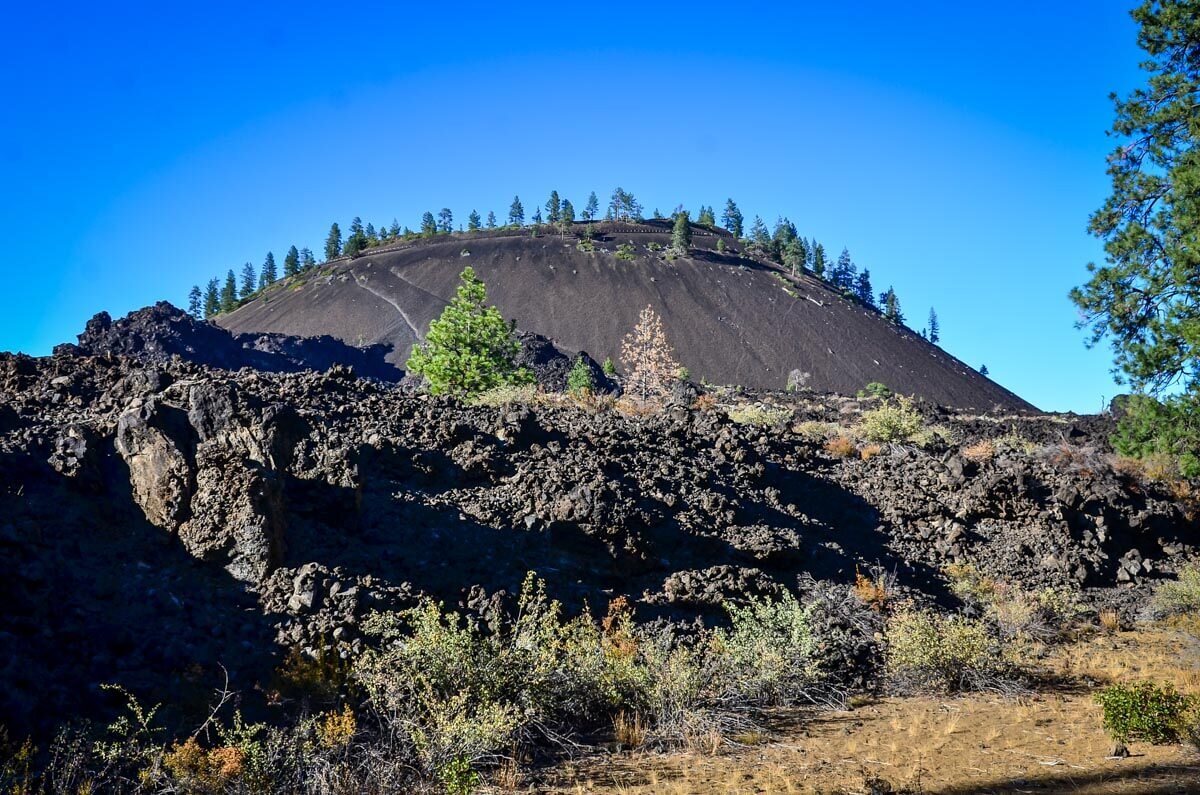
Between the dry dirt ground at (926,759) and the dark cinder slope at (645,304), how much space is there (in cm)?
5635

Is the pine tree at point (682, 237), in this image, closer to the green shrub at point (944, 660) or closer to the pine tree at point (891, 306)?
the pine tree at point (891, 306)

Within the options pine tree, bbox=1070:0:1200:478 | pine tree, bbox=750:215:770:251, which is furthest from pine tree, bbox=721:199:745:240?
pine tree, bbox=1070:0:1200:478

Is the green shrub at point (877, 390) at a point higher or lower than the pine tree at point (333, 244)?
lower

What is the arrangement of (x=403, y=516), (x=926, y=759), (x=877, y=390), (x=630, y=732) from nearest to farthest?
(x=926, y=759)
(x=630, y=732)
(x=403, y=516)
(x=877, y=390)

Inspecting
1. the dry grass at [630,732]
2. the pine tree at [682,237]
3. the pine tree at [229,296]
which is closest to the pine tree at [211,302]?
the pine tree at [229,296]

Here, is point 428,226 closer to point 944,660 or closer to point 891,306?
point 891,306

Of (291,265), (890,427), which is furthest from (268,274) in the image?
(890,427)

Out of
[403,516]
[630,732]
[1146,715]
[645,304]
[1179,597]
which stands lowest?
[630,732]

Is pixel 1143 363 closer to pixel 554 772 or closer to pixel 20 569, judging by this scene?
pixel 554 772

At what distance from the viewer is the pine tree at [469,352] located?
82.3 ft

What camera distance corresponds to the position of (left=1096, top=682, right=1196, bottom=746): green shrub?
20.0 ft

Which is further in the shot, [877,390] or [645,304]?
[645,304]

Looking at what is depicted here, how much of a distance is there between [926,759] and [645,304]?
70.4 metres

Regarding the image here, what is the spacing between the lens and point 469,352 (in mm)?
25781
